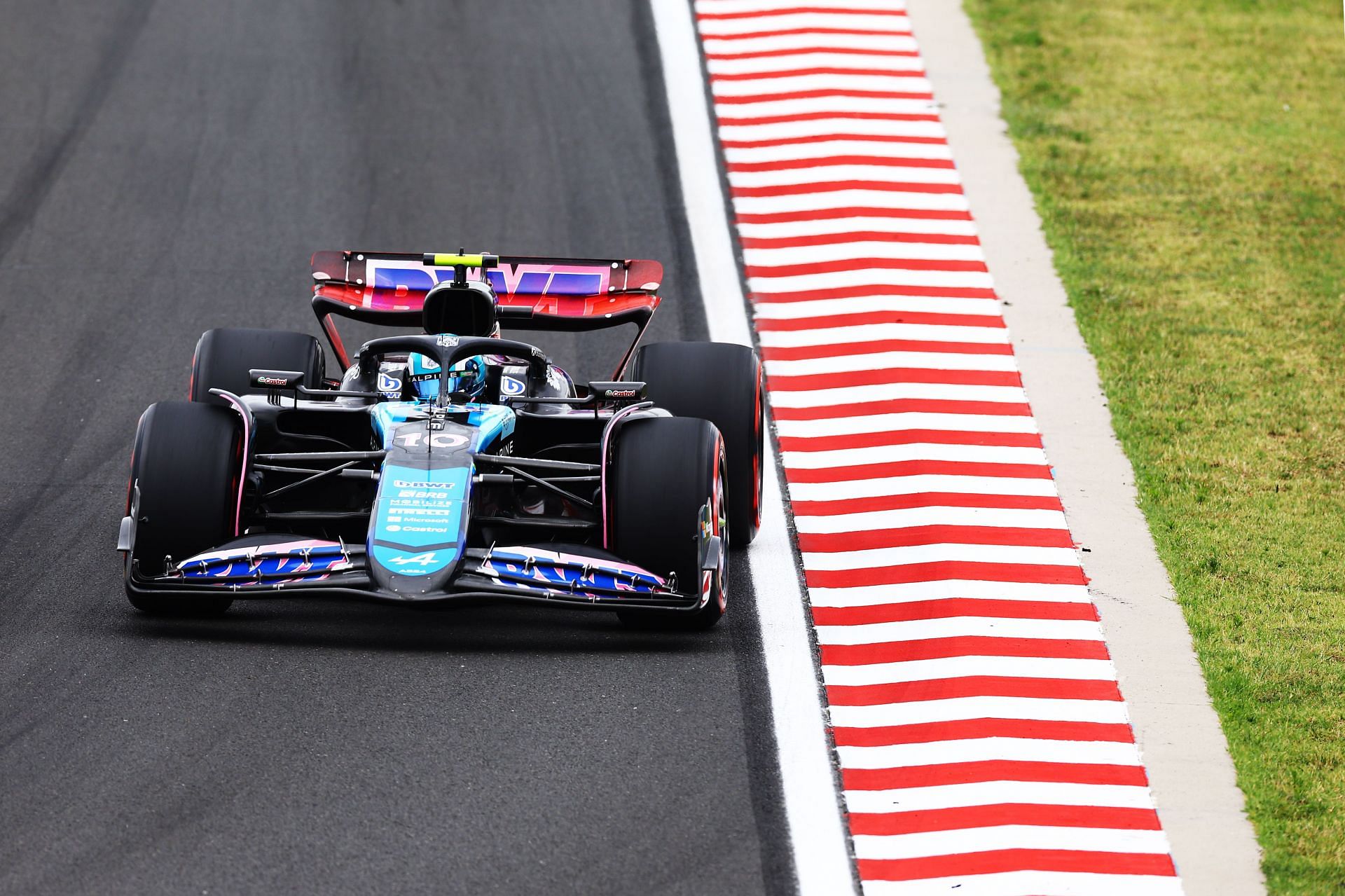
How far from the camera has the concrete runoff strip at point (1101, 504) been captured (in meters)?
8.07

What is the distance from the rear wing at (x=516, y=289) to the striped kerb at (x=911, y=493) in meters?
1.57

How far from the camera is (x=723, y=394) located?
10.3 meters

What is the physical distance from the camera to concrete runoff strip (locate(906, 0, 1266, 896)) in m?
8.07

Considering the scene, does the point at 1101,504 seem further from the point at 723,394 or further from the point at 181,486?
the point at 181,486

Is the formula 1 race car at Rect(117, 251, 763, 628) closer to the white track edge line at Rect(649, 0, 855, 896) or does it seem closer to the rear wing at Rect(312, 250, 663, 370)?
the rear wing at Rect(312, 250, 663, 370)

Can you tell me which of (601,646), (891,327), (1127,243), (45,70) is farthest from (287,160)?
(601,646)

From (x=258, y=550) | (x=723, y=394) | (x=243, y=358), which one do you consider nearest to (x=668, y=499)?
(x=723, y=394)

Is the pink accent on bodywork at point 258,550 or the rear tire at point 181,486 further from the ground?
the rear tire at point 181,486

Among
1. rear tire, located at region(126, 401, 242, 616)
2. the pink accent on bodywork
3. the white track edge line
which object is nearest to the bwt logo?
the white track edge line

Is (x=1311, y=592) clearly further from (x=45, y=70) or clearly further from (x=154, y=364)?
(x=45, y=70)

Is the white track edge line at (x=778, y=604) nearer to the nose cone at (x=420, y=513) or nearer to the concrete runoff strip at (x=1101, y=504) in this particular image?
the concrete runoff strip at (x=1101, y=504)

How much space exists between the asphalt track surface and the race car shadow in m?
0.02

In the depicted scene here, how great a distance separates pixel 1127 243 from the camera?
581 inches

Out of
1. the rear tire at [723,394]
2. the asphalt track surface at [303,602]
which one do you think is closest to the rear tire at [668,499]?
the asphalt track surface at [303,602]
